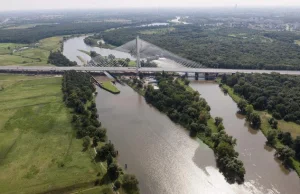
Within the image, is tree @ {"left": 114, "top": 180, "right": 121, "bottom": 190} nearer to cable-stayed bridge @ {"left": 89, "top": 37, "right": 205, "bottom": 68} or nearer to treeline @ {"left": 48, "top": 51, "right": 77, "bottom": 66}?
cable-stayed bridge @ {"left": 89, "top": 37, "right": 205, "bottom": 68}

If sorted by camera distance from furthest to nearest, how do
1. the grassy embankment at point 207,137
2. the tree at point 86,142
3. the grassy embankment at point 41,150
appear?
the grassy embankment at point 207,137, the tree at point 86,142, the grassy embankment at point 41,150

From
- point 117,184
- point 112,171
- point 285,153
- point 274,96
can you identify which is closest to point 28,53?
point 112,171

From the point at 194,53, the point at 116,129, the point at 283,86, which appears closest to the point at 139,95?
the point at 116,129

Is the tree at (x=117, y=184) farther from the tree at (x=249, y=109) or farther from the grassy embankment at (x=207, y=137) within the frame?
the tree at (x=249, y=109)

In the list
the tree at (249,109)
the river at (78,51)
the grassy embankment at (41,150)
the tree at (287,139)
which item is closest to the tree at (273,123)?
the tree at (249,109)

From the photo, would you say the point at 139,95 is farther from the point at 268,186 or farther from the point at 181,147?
the point at 268,186
